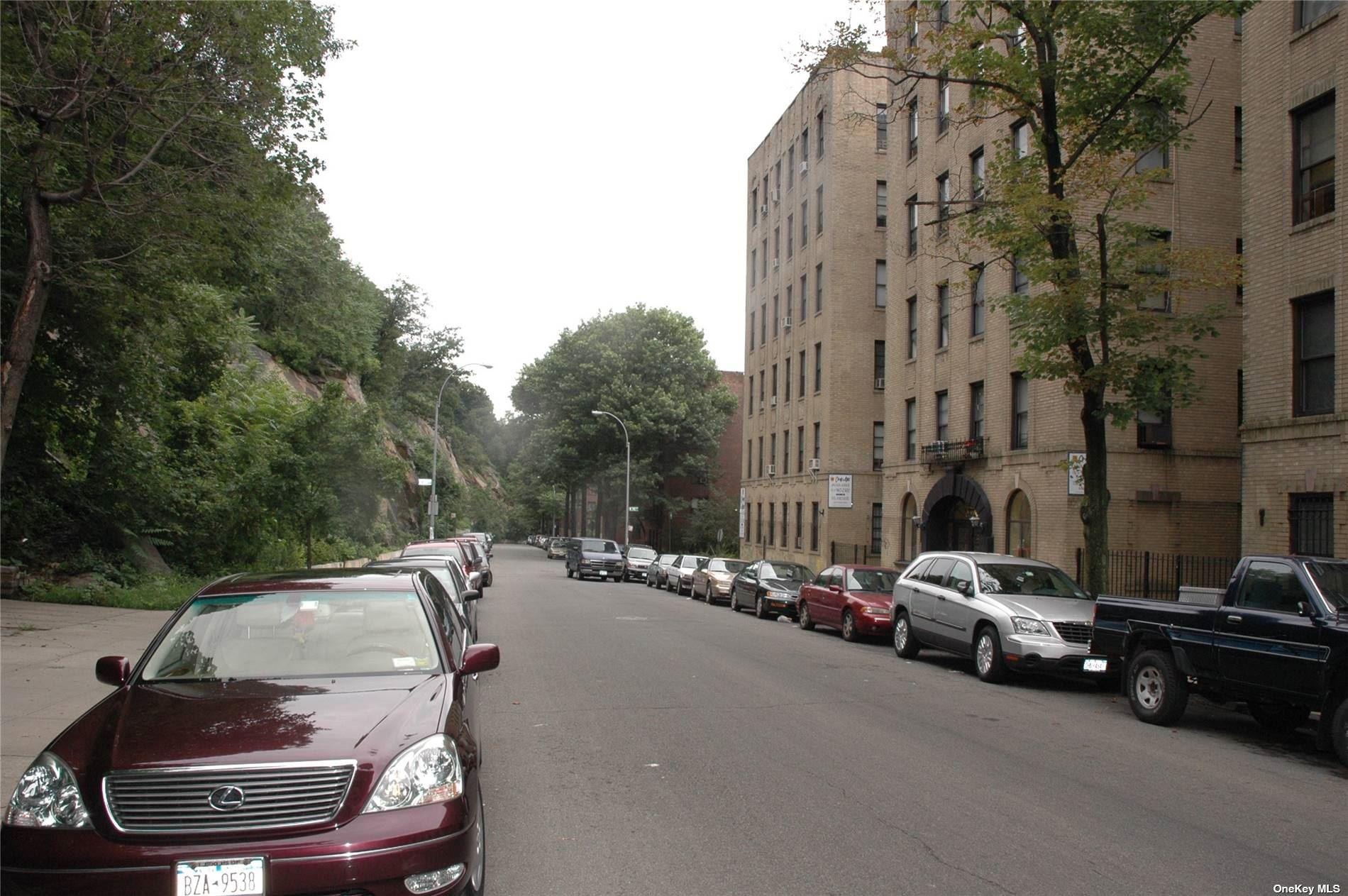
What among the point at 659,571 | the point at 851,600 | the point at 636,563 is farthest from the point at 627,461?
the point at 851,600

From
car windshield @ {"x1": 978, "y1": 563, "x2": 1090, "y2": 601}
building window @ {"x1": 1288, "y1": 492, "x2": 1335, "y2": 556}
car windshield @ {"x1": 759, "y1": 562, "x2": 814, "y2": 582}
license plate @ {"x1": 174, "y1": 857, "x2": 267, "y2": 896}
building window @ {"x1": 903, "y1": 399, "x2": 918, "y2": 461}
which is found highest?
building window @ {"x1": 903, "y1": 399, "x2": 918, "y2": 461}

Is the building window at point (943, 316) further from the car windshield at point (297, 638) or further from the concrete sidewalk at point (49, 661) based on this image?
the car windshield at point (297, 638)

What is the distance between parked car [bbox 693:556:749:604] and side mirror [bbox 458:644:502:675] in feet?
74.7

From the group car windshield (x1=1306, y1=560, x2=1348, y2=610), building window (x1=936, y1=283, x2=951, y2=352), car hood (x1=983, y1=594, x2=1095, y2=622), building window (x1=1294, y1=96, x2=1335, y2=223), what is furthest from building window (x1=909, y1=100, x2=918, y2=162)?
car windshield (x1=1306, y1=560, x2=1348, y2=610)

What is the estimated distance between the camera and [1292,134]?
16.2m

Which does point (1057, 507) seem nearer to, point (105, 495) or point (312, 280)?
point (105, 495)

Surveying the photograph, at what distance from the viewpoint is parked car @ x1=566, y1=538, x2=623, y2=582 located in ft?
137

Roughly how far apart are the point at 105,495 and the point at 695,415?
37221 millimetres

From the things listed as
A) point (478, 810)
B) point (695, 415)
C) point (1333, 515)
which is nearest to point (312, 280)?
point (695, 415)

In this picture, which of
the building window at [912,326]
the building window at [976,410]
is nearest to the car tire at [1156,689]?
the building window at [976,410]

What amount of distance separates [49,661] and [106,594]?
7.53 m

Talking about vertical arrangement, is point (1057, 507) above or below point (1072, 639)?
above

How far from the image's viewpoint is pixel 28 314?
12117mm

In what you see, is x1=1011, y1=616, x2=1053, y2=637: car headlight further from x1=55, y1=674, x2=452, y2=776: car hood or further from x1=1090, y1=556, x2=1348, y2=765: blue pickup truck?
x1=55, y1=674, x2=452, y2=776: car hood
